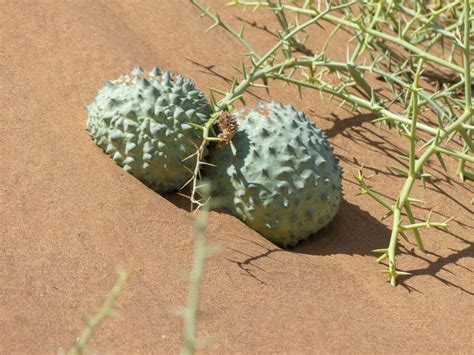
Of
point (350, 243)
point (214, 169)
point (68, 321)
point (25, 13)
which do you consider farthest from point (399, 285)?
point (25, 13)

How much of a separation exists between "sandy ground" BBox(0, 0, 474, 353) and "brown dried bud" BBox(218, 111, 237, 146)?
289 millimetres

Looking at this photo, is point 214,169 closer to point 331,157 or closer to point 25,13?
point 331,157

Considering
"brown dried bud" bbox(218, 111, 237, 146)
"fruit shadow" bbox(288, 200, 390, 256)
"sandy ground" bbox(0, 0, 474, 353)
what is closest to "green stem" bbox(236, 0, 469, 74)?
"sandy ground" bbox(0, 0, 474, 353)

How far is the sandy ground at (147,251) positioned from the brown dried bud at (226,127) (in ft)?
0.95

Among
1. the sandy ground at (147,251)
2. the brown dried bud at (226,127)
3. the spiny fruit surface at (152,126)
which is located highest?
the brown dried bud at (226,127)

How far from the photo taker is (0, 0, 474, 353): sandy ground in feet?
9.16

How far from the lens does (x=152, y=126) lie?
3.39m

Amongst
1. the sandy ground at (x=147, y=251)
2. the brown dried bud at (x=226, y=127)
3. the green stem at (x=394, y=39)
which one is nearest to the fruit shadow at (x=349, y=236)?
the sandy ground at (x=147, y=251)

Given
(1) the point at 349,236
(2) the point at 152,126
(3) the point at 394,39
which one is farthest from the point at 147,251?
(3) the point at 394,39

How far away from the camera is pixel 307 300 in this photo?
3.15 m

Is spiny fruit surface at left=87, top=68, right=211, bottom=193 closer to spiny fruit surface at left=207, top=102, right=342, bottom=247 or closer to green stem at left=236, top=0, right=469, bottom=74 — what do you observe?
spiny fruit surface at left=207, top=102, right=342, bottom=247

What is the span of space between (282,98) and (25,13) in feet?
4.10

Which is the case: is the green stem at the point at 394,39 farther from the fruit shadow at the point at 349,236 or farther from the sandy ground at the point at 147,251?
the fruit shadow at the point at 349,236

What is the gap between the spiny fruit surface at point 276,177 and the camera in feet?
11.2
